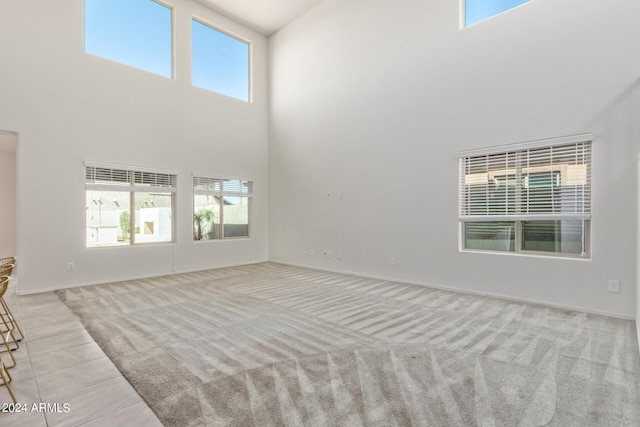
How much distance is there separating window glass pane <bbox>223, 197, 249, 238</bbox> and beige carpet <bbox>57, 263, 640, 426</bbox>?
10.3ft

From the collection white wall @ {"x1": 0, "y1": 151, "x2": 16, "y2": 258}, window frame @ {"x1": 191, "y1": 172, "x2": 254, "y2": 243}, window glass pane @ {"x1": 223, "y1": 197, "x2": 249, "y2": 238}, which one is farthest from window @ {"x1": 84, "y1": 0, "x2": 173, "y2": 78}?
white wall @ {"x1": 0, "y1": 151, "x2": 16, "y2": 258}

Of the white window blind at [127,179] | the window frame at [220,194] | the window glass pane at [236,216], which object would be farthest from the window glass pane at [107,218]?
the window glass pane at [236,216]

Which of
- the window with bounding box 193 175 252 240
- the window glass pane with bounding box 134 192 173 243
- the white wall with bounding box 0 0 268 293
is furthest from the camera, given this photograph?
the window with bounding box 193 175 252 240

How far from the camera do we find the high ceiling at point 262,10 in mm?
6988

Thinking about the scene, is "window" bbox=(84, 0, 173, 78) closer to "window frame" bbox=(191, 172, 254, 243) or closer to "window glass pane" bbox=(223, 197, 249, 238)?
"window frame" bbox=(191, 172, 254, 243)

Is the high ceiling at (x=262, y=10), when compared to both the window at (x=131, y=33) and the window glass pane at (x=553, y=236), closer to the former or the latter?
the window at (x=131, y=33)

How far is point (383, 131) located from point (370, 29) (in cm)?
200

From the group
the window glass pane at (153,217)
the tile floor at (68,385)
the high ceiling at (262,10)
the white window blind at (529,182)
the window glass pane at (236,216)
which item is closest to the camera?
the tile floor at (68,385)

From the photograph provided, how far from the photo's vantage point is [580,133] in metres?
3.99

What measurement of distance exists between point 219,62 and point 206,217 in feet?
11.9

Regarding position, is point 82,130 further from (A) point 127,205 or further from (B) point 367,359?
(B) point 367,359

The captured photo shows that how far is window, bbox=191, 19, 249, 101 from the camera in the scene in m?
7.15

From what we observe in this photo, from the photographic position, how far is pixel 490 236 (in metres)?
4.82

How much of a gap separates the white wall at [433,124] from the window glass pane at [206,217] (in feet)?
4.73
